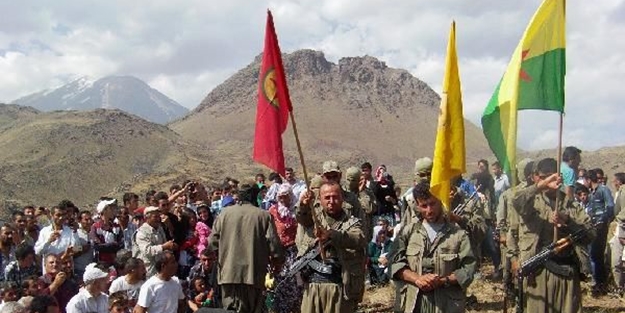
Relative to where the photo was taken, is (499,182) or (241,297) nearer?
(241,297)

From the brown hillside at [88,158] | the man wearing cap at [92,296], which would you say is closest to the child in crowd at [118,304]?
the man wearing cap at [92,296]

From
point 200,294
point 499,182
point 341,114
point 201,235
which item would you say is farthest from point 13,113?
point 200,294

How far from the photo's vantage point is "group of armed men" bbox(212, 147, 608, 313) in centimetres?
553

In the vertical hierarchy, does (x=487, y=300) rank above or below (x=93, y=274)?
below

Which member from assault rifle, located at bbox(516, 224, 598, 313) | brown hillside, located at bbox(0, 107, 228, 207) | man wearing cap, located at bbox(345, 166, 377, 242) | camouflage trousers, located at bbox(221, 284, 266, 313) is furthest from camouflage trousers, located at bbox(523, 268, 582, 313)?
brown hillside, located at bbox(0, 107, 228, 207)

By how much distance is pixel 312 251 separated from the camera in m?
6.42

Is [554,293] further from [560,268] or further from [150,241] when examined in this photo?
[150,241]

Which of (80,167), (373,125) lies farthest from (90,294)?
(373,125)

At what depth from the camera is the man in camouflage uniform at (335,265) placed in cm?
618

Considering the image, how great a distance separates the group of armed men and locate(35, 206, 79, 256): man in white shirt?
8.71 ft

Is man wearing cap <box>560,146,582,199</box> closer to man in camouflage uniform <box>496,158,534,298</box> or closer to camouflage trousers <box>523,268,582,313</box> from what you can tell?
man in camouflage uniform <box>496,158,534,298</box>

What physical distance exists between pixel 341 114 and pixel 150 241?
13993 centimetres

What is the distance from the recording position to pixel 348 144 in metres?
132

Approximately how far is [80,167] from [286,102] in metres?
78.5
